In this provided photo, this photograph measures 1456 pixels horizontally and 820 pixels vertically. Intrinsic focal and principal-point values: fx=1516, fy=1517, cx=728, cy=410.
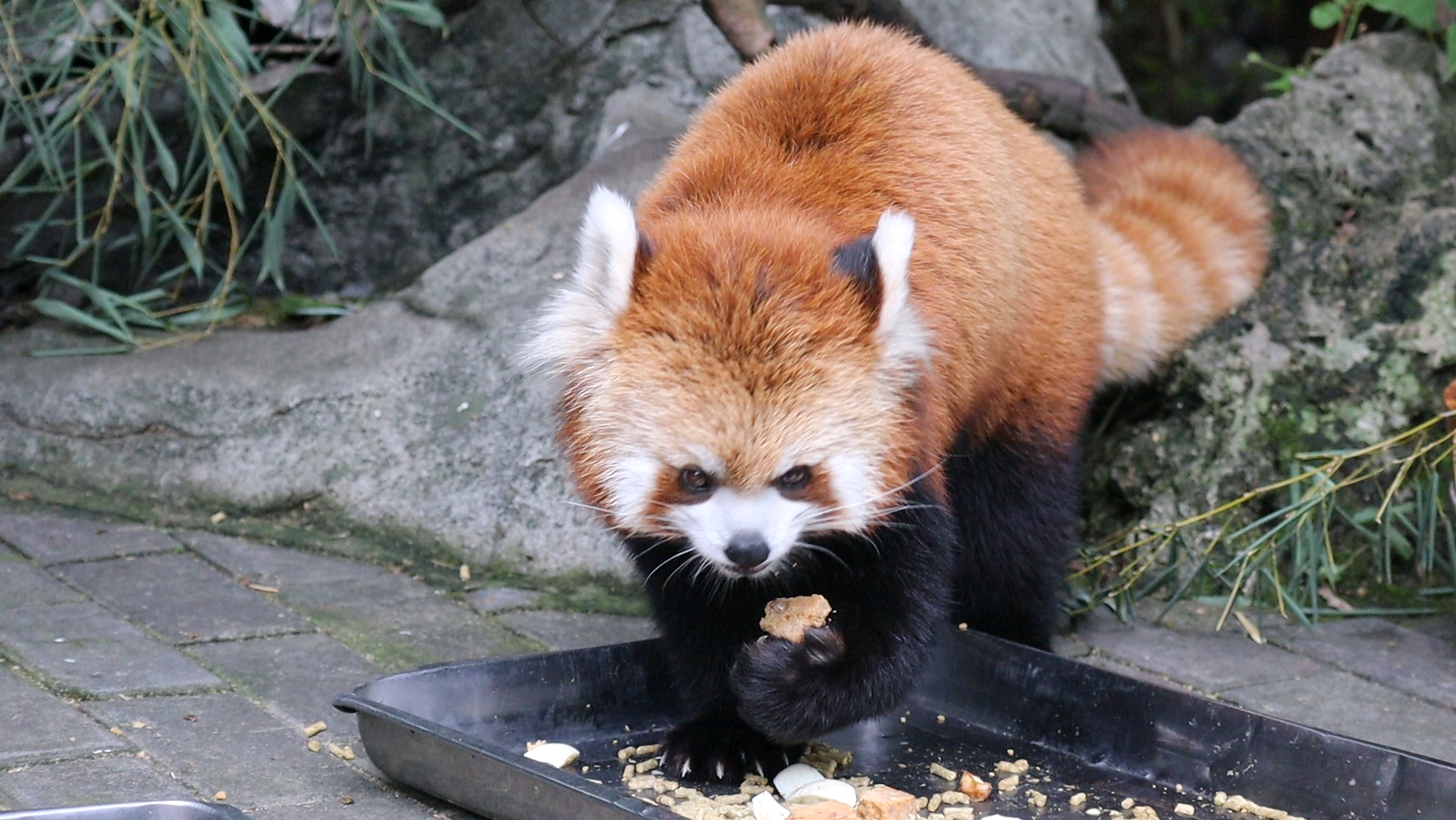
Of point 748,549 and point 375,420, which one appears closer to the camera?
point 748,549

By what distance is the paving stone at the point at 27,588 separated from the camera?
3734 mm

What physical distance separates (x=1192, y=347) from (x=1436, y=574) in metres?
0.91

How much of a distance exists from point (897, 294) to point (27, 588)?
2.42 metres

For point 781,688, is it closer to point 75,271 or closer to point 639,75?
point 639,75

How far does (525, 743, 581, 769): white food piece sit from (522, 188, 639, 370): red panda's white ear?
766 mm

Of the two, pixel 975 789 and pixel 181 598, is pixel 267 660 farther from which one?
pixel 975 789

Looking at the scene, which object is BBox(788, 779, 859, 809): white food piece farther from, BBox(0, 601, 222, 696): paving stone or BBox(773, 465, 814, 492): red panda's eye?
BBox(0, 601, 222, 696): paving stone

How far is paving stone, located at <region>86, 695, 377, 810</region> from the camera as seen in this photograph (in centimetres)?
285

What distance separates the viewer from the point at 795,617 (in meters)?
3.00

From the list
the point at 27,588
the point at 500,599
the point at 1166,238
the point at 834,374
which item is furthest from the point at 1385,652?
the point at 27,588

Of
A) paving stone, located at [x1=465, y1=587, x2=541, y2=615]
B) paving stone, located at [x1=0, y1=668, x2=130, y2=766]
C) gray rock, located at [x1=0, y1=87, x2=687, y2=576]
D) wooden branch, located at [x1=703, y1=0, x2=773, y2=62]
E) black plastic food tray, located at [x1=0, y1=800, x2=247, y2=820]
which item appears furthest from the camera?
wooden branch, located at [x1=703, y1=0, x2=773, y2=62]

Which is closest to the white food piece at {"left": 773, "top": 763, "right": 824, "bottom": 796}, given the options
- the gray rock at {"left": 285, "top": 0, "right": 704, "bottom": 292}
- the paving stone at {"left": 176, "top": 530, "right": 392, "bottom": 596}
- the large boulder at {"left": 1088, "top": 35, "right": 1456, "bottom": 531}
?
the paving stone at {"left": 176, "top": 530, "right": 392, "bottom": 596}

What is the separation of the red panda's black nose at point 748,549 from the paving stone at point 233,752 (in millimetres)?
878

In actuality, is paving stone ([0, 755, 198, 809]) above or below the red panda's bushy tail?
below
